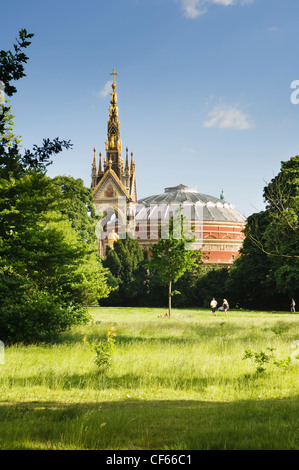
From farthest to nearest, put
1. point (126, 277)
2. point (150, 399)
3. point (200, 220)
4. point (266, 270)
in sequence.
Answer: point (200, 220), point (126, 277), point (266, 270), point (150, 399)

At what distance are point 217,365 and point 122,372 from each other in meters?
2.04

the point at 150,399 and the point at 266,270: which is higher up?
the point at 266,270

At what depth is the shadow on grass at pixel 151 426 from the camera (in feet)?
15.9

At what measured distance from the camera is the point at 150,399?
7395 mm

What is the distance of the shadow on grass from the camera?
15.9 ft

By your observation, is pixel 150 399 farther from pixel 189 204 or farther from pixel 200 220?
pixel 189 204

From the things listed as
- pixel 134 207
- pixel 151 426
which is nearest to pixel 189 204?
pixel 134 207

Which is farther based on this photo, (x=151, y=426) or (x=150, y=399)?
(x=150, y=399)

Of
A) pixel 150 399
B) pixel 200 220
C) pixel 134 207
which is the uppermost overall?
pixel 134 207

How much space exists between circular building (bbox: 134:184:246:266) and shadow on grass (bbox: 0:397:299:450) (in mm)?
59747

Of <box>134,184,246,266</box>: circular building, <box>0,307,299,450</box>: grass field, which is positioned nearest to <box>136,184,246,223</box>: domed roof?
<box>134,184,246,266</box>: circular building

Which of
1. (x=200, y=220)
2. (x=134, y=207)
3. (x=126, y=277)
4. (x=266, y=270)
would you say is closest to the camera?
(x=266, y=270)

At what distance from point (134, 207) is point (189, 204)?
37.6 ft

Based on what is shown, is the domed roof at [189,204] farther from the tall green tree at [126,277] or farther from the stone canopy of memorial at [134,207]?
the tall green tree at [126,277]
